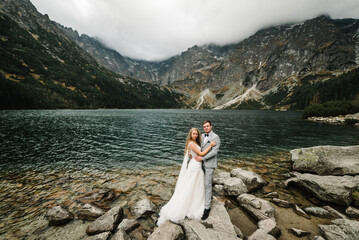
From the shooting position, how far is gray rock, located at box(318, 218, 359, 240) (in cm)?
630

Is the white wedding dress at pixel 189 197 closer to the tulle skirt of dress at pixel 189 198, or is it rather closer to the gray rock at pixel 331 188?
the tulle skirt of dress at pixel 189 198

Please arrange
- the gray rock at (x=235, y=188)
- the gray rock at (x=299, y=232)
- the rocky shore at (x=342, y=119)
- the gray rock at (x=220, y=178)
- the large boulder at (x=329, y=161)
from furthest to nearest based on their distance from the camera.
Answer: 1. the rocky shore at (x=342, y=119)
2. the large boulder at (x=329, y=161)
3. the gray rock at (x=220, y=178)
4. the gray rock at (x=235, y=188)
5. the gray rock at (x=299, y=232)

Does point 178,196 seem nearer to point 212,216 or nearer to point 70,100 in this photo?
point 212,216

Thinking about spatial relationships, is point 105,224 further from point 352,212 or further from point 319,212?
point 352,212

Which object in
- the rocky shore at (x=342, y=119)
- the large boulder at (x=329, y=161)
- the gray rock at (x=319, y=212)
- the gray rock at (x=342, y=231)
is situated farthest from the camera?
the rocky shore at (x=342, y=119)

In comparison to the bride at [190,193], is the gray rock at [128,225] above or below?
below

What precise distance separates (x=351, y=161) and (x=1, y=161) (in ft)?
123

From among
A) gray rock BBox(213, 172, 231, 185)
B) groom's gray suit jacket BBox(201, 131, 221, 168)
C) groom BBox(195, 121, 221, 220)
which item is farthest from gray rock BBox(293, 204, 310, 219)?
groom's gray suit jacket BBox(201, 131, 221, 168)

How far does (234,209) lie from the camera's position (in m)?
9.55

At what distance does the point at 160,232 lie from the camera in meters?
6.33

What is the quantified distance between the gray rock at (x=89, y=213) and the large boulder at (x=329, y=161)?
1789 centimetres

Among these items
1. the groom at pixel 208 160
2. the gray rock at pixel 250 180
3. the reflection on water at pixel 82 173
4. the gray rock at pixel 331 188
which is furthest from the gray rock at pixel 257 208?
the gray rock at pixel 331 188

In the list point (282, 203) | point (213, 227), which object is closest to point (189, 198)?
point (213, 227)

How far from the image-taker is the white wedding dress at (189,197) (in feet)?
24.1
